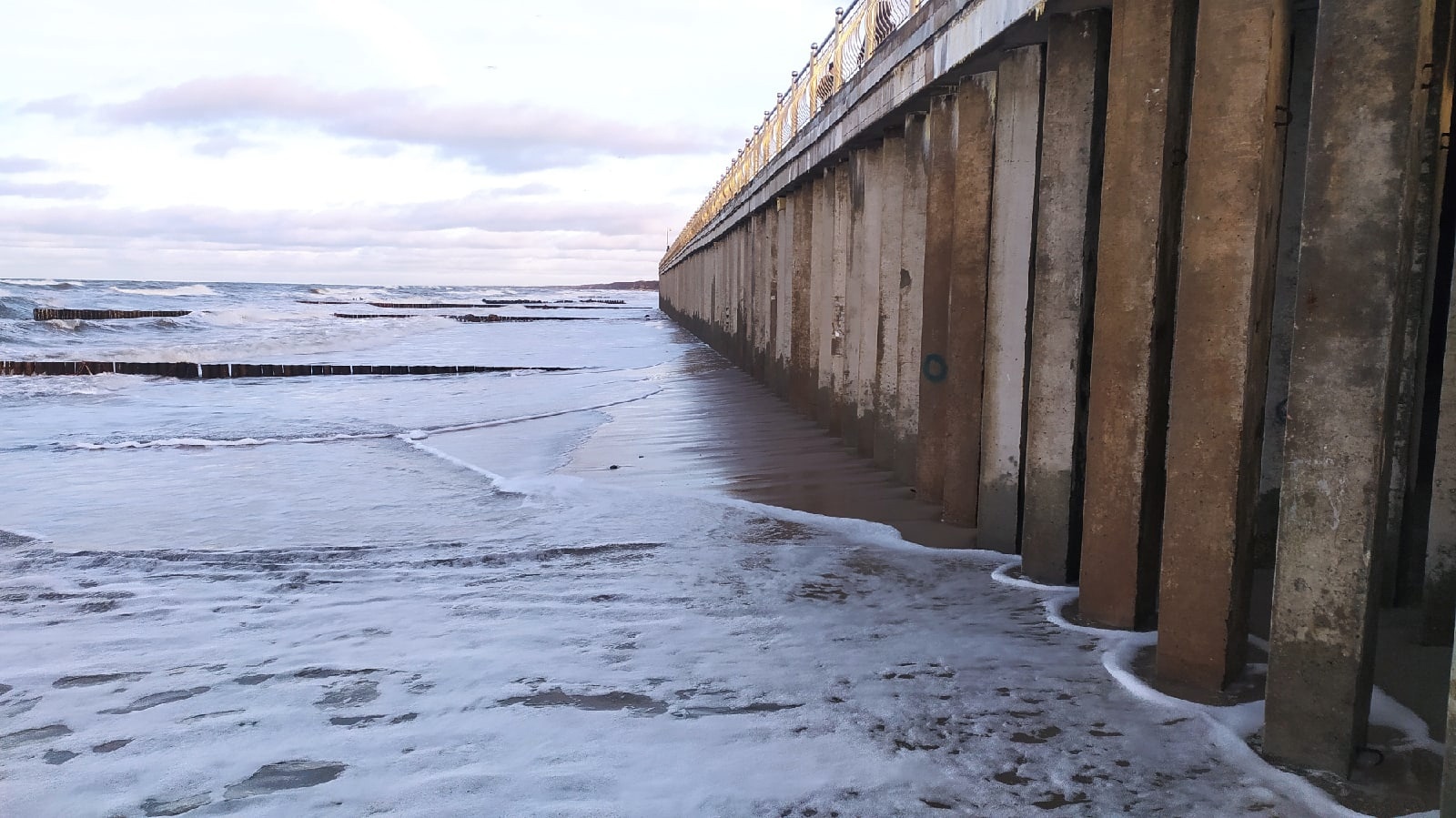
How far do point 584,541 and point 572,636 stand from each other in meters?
1.87

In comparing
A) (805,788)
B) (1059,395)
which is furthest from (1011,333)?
(805,788)

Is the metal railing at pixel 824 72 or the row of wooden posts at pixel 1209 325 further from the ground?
the metal railing at pixel 824 72

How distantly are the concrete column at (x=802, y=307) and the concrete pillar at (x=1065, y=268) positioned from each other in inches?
262

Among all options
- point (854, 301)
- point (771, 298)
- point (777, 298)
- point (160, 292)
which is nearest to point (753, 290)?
point (771, 298)

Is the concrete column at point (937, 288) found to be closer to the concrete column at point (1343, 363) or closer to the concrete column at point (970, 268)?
the concrete column at point (970, 268)

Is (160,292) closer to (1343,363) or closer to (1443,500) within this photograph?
(1443,500)

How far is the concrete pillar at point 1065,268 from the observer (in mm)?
4715

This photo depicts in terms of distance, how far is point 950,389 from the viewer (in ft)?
20.7

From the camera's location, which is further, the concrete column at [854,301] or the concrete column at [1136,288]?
the concrete column at [854,301]

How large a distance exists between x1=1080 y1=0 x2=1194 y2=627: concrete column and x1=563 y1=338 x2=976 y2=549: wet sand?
184 centimetres

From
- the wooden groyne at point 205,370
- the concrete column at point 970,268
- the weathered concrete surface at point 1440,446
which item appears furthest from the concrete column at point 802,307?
the wooden groyne at point 205,370

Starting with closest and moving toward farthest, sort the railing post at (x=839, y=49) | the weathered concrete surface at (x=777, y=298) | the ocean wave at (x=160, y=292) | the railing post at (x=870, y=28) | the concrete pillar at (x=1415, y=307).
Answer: the concrete pillar at (x=1415, y=307) < the railing post at (x=870, y=28) < the railing post at (x=839, y=49) < the weathered concrete surface at (x=777, y=298) < the ocean wave at (x=160, y=292)

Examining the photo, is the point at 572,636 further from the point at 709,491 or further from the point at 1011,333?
the point at 709,491

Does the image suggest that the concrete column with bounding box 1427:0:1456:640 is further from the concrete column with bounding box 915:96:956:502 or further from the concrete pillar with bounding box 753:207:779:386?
the concrete pillar with bounding box 753:207:779:386
